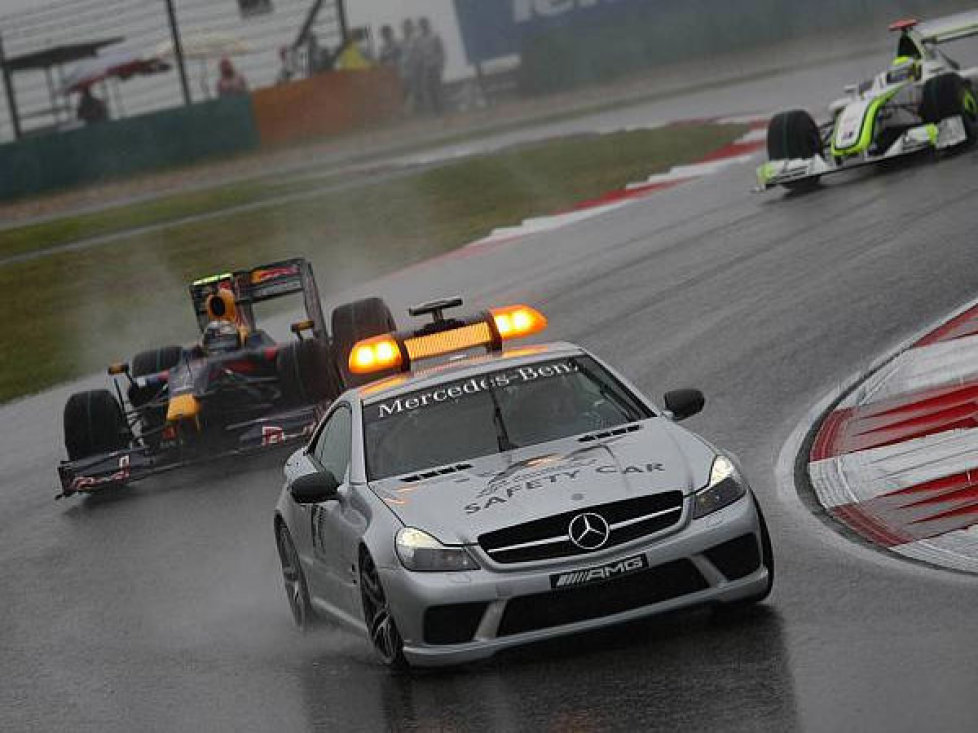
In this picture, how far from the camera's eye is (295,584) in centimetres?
941

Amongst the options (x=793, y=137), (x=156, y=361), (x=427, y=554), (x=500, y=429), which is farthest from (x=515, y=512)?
(x=793, y=137)

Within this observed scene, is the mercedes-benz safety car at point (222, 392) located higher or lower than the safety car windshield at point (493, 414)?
lower

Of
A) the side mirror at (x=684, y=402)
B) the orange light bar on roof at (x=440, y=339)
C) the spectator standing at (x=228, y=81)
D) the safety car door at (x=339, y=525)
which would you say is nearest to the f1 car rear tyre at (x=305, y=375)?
the orange light bar on roof at (x=440, y=339)

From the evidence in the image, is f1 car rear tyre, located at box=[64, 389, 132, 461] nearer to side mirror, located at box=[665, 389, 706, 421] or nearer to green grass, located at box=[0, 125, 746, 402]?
side mirror, located at box=[665, 389, 706, 421]

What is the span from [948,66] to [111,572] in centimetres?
1387

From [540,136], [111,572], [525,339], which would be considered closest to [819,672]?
[111,572]

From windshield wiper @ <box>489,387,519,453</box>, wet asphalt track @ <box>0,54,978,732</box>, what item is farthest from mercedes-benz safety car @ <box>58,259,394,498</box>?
windshield wiper @ <box>489,387,519,453</box>

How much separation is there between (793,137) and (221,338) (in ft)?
27.5

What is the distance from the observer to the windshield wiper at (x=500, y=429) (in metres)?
8.42

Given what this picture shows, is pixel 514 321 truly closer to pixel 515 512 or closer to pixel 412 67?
pixel 515 512

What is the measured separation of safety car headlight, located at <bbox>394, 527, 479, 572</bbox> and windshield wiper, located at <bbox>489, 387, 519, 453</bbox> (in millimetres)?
952

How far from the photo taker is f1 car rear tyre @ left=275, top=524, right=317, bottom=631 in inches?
363

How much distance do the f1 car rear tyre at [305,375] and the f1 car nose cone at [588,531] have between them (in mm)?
7471

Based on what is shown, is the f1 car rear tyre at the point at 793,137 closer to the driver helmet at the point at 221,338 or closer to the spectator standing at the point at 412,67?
the driver helmet at the point at 221,338
